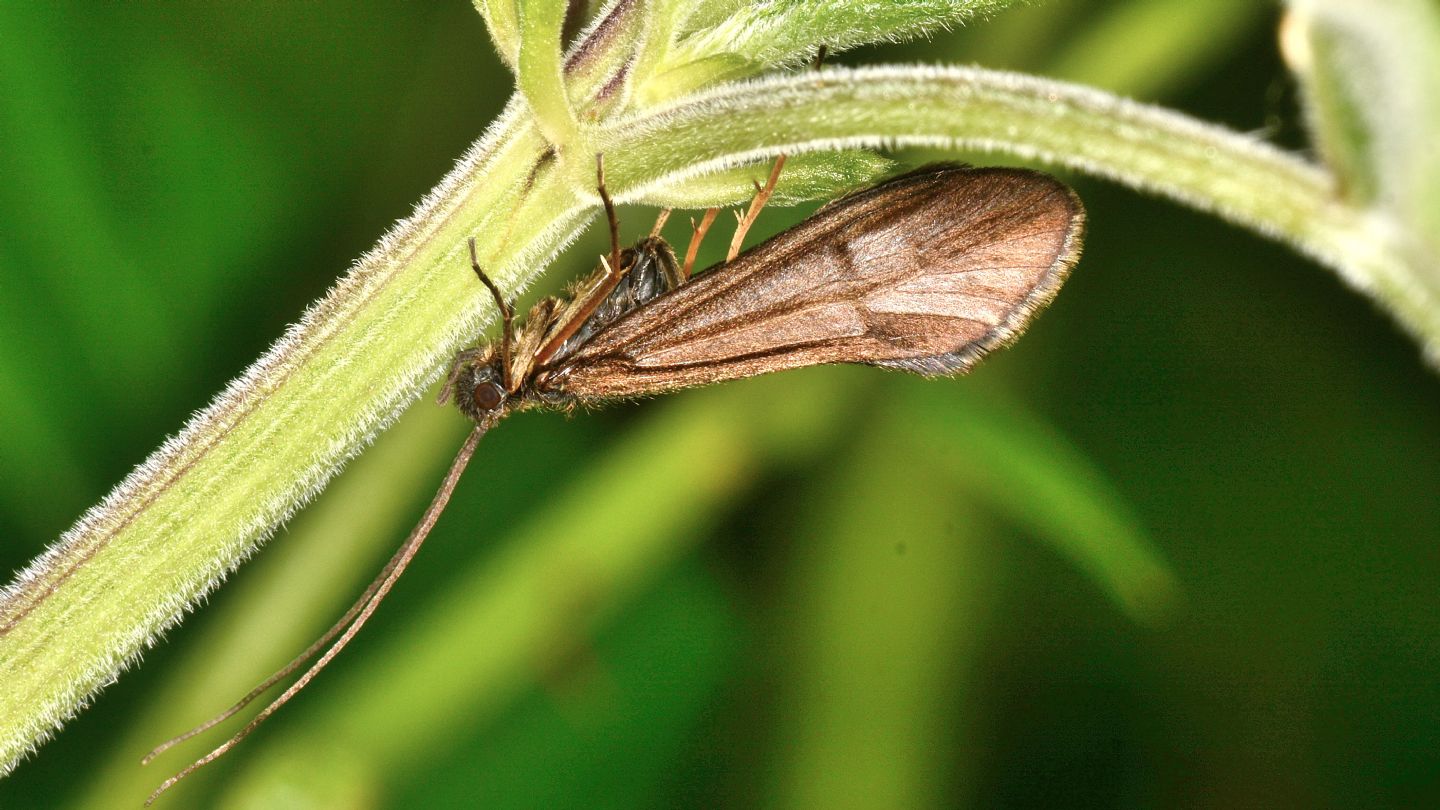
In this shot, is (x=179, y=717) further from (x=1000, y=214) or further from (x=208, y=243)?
(x=1000, y=214)

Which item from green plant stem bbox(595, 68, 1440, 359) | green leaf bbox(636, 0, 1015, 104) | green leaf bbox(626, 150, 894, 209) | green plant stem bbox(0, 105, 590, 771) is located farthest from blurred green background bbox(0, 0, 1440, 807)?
green plant stem bbox(595, 68, 1440, 359)

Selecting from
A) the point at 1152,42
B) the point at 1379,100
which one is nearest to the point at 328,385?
the point at 1379,100

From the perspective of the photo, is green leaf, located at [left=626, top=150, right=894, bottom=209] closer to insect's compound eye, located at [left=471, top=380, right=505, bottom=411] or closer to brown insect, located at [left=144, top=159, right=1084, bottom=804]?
brown insect, located at [left=144, top=159, right=1084, bottom=804]

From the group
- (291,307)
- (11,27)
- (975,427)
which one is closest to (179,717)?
(291,307)

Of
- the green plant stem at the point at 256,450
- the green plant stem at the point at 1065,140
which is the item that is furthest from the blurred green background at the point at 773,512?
the green plant stem at the point at 1065,140

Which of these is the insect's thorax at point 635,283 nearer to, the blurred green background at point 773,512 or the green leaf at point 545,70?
the green leaf at point 545,70

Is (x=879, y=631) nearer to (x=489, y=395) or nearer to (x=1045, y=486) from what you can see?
(x=1045, y=486)

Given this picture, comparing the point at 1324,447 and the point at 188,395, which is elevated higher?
the point at 1324,447
